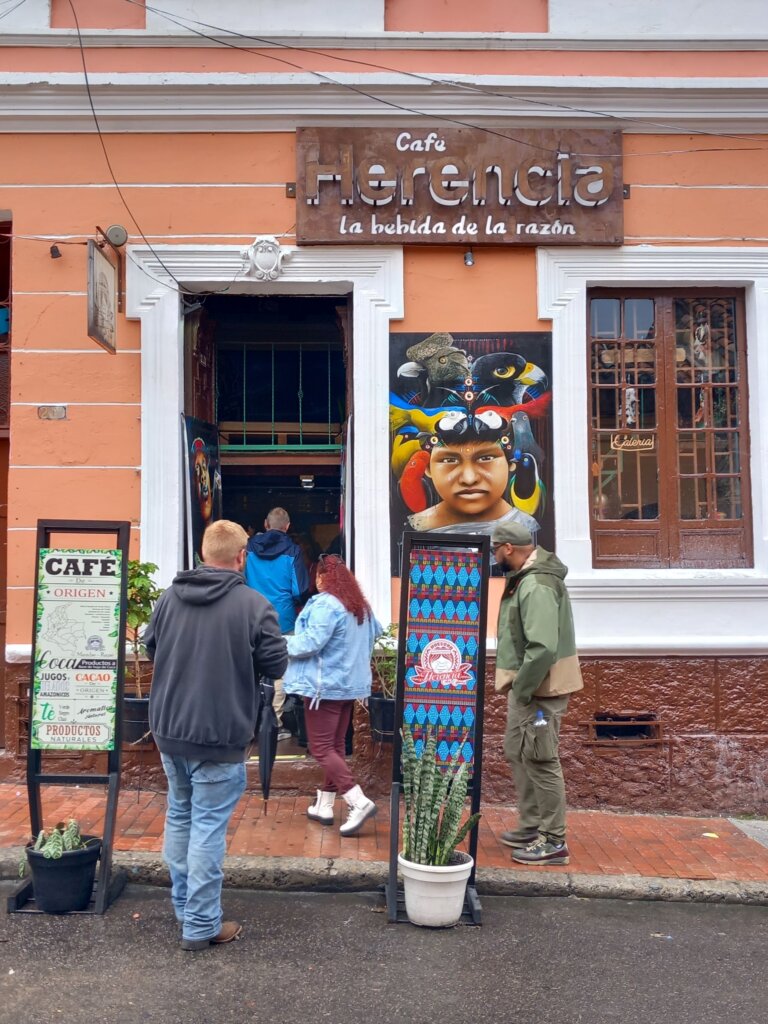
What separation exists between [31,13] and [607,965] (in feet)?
23.8

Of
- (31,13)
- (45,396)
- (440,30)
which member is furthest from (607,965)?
(31,13)

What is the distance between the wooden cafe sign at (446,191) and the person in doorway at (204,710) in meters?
3.52

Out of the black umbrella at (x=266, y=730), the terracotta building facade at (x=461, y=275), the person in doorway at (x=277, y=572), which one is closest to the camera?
the black umbrella at (x=266, y=730)

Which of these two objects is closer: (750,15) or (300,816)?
(300,816)

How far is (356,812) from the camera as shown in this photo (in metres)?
5.70

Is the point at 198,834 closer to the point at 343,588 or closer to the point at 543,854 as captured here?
the point at 343,588

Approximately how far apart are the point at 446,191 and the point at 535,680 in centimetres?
366

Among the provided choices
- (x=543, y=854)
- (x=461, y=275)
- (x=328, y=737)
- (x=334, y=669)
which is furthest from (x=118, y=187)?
(x=543, y=854)

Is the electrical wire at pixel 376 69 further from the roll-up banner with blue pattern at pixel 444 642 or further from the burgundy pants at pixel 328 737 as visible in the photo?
the burgundy pants at pixel 328 737

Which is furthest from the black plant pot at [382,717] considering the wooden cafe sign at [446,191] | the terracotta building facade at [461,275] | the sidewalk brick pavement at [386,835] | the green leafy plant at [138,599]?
the wooden cafe sign at [446,191]

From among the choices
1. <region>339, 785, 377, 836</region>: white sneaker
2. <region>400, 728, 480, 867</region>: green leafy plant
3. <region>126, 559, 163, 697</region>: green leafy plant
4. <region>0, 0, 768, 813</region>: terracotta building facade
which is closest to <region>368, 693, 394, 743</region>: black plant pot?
<region>339, 785, 377, 836</region>: white sneaker

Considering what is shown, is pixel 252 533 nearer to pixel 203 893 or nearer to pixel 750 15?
pixel 203 893

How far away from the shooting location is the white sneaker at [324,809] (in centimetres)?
590

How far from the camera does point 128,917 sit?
15.0 ft
